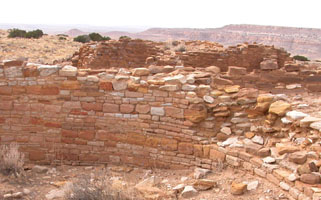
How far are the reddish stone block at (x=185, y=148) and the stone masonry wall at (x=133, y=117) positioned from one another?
0.05 ft

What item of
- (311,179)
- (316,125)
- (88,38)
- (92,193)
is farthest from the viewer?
(88,38)

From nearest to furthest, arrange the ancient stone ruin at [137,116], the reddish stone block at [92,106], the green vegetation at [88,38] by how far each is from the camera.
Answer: the ancient stone ruin at [137,116]
the reddish stone block at [92,106]
the green vegetation at [88,38]

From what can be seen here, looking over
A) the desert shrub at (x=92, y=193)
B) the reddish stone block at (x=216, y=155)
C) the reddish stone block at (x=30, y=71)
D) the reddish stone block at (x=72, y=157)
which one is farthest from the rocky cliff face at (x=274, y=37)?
the desert shrub at (x=92, y=193)

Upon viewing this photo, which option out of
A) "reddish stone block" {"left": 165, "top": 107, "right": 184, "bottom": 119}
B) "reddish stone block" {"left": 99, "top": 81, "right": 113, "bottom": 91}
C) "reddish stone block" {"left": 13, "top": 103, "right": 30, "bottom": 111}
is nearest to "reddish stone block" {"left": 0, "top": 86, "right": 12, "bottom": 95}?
"reddish stone block" {"left": 13, "top": 103, "right": 30, "bottom": 111}

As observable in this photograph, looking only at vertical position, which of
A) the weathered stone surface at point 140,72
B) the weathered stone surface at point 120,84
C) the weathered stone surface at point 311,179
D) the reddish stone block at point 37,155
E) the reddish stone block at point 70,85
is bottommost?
the reddish stone block at point 37,155

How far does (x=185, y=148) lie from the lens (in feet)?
18.0

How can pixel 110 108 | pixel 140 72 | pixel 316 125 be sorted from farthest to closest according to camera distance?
1. pixel 140 72
2. pixel 110 108
3. pixel 316 125

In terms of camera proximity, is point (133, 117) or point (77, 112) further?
point (77, 112)

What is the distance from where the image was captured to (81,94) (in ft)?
19.5

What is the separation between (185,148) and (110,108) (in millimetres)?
1507

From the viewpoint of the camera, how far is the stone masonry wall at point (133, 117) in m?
5.32

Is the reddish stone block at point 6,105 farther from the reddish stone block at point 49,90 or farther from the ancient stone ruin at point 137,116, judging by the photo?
the reddish stone block at point 49,90

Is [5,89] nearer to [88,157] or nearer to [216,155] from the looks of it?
[88,157]

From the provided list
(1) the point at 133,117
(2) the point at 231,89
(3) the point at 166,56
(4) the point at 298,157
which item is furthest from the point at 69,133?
(3) the point at 166,56
